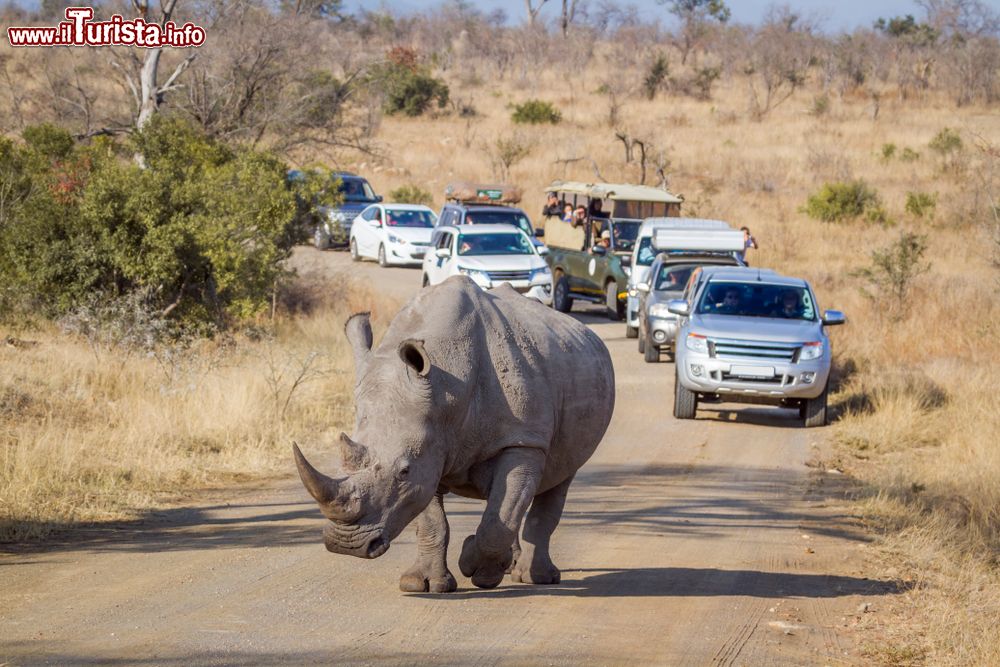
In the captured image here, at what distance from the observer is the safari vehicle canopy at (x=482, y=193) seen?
4078cm

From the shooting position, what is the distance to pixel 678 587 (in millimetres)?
9086

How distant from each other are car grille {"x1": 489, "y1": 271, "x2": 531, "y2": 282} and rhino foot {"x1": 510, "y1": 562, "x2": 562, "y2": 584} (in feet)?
59.6

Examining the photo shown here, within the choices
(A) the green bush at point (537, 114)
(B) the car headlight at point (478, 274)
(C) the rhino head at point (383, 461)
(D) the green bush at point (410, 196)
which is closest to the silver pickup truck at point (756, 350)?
(B) the car headlight at point (478, 274)

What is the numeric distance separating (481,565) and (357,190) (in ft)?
119

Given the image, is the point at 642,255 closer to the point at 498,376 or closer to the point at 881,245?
the point at 881,245

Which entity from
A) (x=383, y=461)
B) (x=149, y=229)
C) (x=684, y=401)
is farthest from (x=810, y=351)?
(x=383, y=461)

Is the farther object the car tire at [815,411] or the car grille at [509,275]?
the car grille at [509,275]

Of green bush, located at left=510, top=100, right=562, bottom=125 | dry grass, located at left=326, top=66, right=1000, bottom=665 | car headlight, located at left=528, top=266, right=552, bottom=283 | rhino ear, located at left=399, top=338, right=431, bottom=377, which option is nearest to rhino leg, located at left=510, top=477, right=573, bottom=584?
rhino ear, located at left=399, top=338, right=431, bottom=377

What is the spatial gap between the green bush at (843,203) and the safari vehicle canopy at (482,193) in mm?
9255

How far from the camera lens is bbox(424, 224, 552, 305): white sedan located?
27.2 m

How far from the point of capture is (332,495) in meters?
6.68

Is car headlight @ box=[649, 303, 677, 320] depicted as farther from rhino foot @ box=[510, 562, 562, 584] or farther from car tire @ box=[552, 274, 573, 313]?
rhino foot @ box=[510, 562, 562, 584]

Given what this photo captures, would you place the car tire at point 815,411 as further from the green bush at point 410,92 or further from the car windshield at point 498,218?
the green bush at point 410,92

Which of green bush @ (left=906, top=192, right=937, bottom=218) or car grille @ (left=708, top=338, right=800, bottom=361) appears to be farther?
green bush @ (left=906, top=192, right=937, bottom=218)
